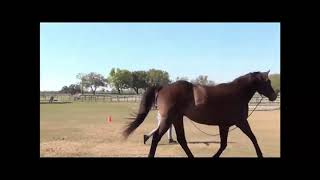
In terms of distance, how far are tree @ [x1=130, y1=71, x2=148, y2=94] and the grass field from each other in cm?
29

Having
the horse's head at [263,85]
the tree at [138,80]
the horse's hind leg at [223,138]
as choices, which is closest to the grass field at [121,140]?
the tree at [138,80]

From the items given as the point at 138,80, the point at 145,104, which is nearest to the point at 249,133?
the point at 145,104

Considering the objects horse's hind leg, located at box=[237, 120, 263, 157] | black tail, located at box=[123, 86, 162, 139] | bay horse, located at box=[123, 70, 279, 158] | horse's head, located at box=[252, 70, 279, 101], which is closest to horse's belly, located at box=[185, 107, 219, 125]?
bay horse, located at box=[123, 70, 279, 158]

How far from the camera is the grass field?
19.9 ft

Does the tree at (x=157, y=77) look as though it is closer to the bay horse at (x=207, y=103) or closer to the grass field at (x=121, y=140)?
the grass field at (x=121, y=140)

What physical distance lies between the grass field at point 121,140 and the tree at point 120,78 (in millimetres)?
367

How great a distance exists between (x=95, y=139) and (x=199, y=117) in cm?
214

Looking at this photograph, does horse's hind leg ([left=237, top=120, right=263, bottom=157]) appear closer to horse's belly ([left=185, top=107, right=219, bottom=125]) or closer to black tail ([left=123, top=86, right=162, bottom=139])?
horse's belly ([left=185, top=107, right=219, bottom=125])

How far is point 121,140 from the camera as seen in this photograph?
21.0 feet

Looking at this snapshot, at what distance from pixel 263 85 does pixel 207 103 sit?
756mm

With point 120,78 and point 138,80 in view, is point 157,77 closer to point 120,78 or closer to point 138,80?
point 138,80
